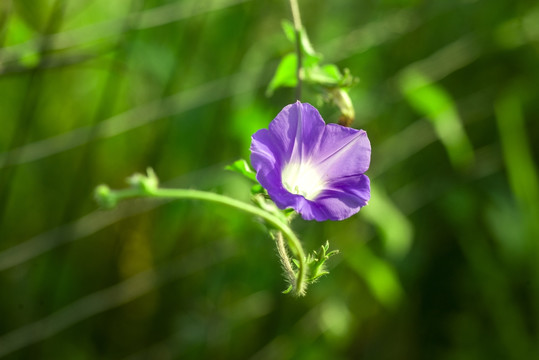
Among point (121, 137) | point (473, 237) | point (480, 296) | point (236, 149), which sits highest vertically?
point (121, 137)

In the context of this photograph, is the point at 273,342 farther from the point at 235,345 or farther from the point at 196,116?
the point at 196,116

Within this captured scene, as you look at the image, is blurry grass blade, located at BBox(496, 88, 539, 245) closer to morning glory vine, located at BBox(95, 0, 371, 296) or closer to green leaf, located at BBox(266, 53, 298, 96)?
green leaf, located at BBox(266, 53, 298, 96)

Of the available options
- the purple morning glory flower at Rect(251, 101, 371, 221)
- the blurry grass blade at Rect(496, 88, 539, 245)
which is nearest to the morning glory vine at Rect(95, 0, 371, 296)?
the purple morning glory flower at Rect(251, 101, 371, 221)

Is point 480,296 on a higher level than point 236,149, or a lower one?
lower

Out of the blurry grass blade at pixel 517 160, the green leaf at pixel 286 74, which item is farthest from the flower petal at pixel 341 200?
the blurry grass blade at pixel 517 160

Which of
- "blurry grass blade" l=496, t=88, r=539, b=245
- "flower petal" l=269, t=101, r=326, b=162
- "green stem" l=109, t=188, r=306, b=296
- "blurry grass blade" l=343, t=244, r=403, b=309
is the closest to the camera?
"green stem" l=109, t=188, r=306, b=296

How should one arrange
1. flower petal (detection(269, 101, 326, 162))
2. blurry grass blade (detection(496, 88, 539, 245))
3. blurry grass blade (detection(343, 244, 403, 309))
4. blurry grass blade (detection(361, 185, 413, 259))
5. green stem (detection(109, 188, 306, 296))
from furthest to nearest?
blurry grass blade (detection(496, 88, 539, 245))
blurry grass blade (detection(343, 244, 403, 309))
blurry grass blade (detection(361, 185, 413, 259))
flower petal (detection(269, 101, 326, 162))
green stem (detection(109, 188, 306, 296))

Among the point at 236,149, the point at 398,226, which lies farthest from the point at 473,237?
the point at 236,149

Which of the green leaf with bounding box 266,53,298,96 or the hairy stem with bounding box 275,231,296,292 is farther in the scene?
the green leaf with bounding box 266,53,298,96

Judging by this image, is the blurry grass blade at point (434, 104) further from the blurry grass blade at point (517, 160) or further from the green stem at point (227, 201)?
the green stem at point (227, 201)
